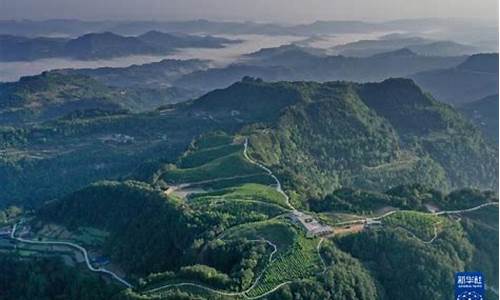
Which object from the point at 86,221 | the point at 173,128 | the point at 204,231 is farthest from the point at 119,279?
the point at 173,128

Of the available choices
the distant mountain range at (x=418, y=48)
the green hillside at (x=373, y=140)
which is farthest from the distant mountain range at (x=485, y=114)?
the distant mountain range at (x=418, y=48)

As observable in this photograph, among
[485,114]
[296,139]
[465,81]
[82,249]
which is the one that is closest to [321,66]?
[465,81]

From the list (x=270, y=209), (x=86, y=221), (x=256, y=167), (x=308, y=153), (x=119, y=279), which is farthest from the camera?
(x=308, y=153)

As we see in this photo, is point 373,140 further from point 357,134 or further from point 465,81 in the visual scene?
point 465,81

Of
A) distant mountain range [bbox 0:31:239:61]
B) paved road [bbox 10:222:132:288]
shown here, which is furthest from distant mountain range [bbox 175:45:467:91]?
paved road [bbox 10:222:132:288]

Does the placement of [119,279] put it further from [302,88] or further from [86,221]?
[302,88]

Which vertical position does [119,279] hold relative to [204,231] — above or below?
below

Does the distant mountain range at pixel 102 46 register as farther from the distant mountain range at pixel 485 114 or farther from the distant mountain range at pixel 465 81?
the distant mountain range at pixel 485 114
